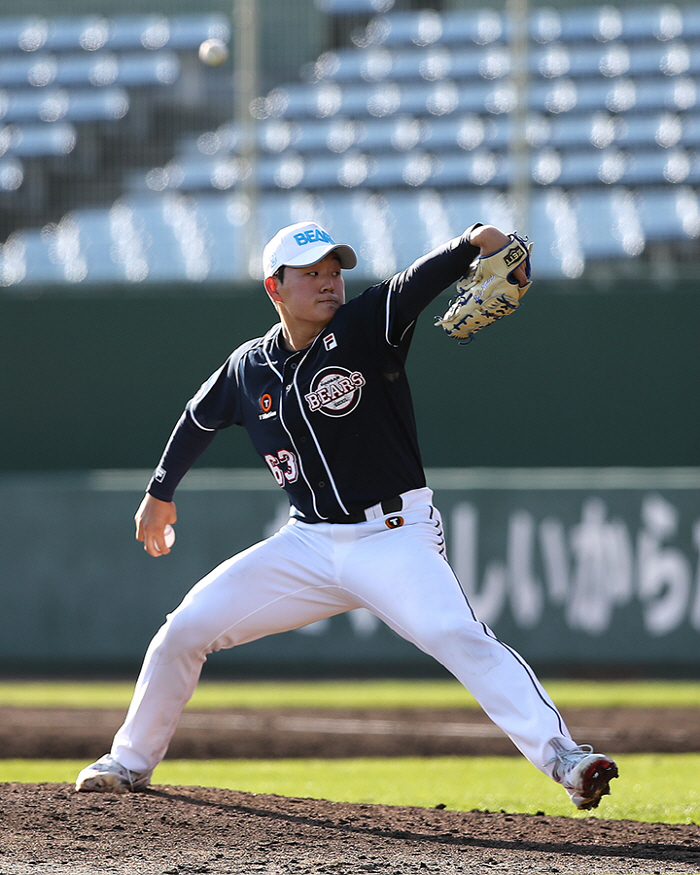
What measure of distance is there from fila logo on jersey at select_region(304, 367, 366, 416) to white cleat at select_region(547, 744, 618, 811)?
121 centimetres

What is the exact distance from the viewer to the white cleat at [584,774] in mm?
3277

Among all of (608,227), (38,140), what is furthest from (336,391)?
(38,140)

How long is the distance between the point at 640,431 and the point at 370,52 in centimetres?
510

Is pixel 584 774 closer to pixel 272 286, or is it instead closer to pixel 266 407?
pixel 266 407

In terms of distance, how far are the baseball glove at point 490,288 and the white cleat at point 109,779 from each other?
70.1 inches

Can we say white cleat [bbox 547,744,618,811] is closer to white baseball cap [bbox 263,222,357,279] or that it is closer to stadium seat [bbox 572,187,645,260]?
white baseball cap [bbox 263,222,357,279]

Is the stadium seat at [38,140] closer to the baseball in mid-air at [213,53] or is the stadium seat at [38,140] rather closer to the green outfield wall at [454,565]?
the baseball in mid-air at [213,53]

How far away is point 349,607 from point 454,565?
17.1ft

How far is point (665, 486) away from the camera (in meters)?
9.12

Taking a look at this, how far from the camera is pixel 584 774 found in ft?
10.7

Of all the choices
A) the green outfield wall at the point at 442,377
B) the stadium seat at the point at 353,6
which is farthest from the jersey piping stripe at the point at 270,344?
the stadium seat at the point at 353,6

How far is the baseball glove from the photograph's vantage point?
346cm

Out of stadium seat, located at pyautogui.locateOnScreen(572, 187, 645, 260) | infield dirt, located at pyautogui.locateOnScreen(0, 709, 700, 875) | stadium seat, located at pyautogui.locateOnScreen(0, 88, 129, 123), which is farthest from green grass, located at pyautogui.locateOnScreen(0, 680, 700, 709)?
stadium seat, located at pyautogui.locateOnScreen(0, 88, 129, 123)

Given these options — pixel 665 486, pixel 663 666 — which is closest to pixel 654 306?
pixel 665 486
